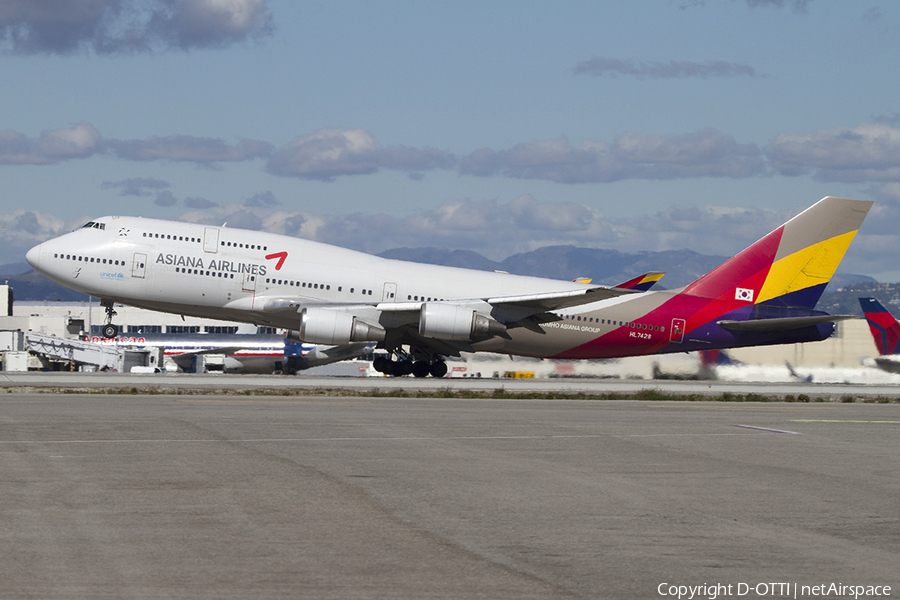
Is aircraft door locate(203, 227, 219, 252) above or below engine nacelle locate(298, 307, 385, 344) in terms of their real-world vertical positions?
above

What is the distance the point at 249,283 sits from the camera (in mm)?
33250

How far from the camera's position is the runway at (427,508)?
6848 millimetres

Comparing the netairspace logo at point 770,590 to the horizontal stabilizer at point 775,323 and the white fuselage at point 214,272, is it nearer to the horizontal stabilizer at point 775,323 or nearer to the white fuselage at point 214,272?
the white fuselage at point 214,272

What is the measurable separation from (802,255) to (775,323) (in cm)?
331

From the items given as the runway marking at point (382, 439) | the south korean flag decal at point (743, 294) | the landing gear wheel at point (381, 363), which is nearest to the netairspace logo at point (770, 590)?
the runway marking at point (382, 439)

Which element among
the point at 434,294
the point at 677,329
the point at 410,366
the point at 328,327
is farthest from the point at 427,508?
the point at 677,329

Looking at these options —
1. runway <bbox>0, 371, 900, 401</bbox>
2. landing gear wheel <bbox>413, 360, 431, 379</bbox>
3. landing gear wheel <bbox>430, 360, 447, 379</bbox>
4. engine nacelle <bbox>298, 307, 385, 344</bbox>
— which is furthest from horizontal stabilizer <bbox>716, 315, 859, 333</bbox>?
engine nacelle <bbox>298, 307, 385, 344</bbox>

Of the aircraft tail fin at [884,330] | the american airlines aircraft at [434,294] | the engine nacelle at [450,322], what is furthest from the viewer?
the aircraft tail fin at [884,330]

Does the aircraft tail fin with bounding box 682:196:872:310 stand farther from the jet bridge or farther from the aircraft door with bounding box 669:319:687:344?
the jet bridge

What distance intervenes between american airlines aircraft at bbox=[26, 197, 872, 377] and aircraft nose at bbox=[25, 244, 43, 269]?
0.08m

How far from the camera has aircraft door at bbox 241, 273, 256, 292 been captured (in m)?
33.2

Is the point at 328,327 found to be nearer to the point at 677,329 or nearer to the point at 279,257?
the point at 279,257

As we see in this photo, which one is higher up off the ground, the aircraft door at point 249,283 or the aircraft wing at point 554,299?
the aircraft door at point 249,283

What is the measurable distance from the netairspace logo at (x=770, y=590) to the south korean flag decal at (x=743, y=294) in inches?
1210
